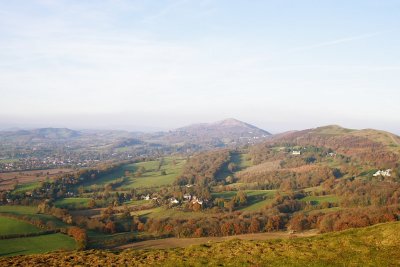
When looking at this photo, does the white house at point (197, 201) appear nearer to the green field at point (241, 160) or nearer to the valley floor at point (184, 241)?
the valley floor at point (184, 241)

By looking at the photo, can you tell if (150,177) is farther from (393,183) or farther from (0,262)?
(0,262)

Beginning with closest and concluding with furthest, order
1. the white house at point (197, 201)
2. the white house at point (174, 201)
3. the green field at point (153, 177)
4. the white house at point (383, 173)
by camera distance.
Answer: the white house at point (197, 201) → the white house at point (174, 201) → the white house at point (383, 173) → the green field at point (153, 177)

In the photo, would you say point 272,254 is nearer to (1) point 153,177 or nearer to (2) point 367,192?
(2) point 367,192

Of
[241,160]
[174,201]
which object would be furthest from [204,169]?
[174,201]

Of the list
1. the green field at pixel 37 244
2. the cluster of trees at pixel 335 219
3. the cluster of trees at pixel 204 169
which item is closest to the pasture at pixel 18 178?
the cluster of trees at pixel 204 169

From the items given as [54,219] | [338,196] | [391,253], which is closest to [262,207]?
[338,196]

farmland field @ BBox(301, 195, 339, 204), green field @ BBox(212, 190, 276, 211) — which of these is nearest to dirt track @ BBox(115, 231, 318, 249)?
green field @ BBox(212, 190, 276, 211)

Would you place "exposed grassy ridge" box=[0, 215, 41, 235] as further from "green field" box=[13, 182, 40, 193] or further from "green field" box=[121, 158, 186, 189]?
"green field" box=[121, 158, 186, 189]
